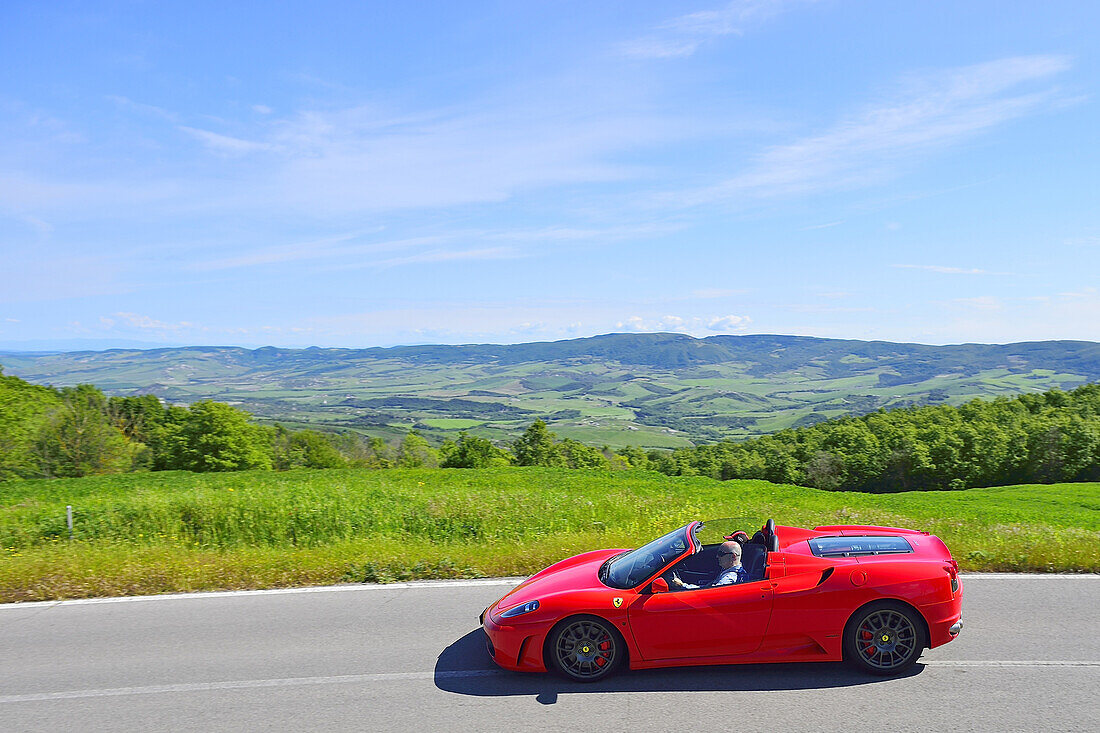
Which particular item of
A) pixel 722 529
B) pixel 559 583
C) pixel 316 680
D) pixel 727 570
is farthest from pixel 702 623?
pixel 316 680

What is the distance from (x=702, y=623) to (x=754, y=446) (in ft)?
207

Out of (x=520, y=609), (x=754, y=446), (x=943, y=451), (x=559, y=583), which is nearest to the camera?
(x=520, y=609)

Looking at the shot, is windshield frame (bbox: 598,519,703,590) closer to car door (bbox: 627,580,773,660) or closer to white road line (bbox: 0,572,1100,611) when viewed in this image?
car door (bbox: 627,580,773,660)

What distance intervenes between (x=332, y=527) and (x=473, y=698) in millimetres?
7576

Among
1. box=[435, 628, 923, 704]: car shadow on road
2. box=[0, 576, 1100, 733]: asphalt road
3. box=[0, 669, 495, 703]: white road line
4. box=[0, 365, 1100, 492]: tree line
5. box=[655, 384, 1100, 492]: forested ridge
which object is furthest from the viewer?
box=[655, 384, 1100, 492]: forested ridge

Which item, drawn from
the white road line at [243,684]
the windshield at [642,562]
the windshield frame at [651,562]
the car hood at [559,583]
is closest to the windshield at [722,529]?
the windshield frame at [651,562]

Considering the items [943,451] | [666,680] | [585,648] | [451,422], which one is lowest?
[451,422]

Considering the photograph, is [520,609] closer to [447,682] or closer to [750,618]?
[447,682]

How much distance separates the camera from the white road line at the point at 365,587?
8.57 metres

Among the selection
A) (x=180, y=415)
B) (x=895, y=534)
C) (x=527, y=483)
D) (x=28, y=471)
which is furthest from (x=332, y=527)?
(x=180, y=415)

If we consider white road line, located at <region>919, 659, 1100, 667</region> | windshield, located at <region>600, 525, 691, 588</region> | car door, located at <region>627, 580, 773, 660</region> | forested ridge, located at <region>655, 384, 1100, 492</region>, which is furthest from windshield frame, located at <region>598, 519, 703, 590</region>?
forested ridge, located at <region>655, 384, 1100, 492</region>

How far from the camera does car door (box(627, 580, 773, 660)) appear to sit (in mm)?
5762

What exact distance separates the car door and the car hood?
0.49 meters

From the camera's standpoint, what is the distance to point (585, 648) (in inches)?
231
